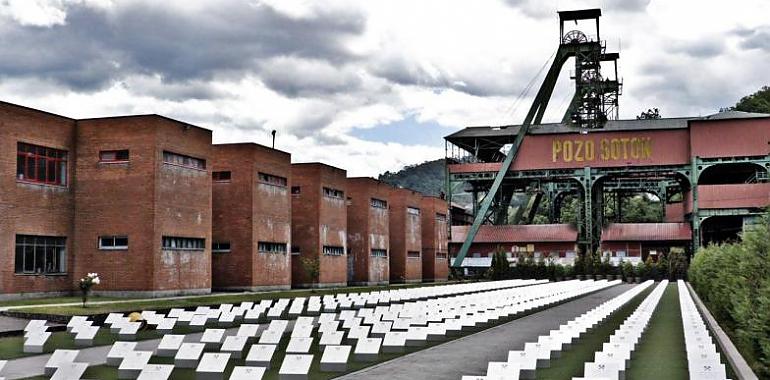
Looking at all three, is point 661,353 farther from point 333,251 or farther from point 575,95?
point 575,95

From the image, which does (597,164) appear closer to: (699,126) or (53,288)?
(699,126)

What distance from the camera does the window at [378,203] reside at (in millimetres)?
67062

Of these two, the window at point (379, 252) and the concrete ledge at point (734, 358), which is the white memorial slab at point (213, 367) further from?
the window at point (379, 252)

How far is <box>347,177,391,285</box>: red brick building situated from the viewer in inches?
2552

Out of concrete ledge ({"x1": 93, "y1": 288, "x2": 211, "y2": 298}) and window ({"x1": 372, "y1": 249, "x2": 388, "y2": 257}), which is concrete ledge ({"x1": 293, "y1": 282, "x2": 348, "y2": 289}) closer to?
window ({"x1": 372, "y1": 249, "x2": 388, "y2": 257})

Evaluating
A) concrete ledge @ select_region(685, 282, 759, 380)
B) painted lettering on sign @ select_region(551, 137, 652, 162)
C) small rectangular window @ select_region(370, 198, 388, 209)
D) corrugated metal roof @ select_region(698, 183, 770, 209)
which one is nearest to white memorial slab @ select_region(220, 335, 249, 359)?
concrete ledge @ select_region(685, 282, 759, 380)

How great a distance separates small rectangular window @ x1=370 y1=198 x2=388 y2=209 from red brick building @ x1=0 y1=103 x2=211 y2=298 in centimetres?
2818

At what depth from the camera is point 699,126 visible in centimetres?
8056

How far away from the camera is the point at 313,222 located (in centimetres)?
5562

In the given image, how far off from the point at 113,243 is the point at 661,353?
26.7 meters

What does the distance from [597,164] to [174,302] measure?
2330 inches

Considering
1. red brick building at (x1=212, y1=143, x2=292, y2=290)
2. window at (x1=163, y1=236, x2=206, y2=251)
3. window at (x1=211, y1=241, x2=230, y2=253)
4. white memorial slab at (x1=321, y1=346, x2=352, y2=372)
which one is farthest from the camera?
window at (x1=211, y1=241, x2=230, y2=253)

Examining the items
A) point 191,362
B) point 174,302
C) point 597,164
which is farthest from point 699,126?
point 191,362

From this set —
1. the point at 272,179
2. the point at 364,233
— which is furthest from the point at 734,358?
the point at 364,233
